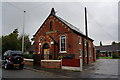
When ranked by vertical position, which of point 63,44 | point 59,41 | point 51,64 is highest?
point 59,41

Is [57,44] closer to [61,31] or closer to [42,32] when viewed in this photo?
[61,31]

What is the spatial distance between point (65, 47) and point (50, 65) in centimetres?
564

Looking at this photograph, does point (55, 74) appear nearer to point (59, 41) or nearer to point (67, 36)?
point (67, 36)

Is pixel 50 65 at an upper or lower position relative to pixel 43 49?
lower

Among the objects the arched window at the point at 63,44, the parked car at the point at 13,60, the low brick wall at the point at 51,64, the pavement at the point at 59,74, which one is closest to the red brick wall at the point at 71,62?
the low brick wall at the point at 51,64

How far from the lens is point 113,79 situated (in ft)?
30.3

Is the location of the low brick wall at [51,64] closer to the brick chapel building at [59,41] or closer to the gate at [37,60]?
the gate at [37,60]

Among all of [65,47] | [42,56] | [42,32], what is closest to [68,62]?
[42,56]

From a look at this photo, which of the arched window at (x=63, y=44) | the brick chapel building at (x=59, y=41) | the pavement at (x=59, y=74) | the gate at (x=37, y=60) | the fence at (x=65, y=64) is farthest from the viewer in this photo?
the arched window at (x=63, y=44)

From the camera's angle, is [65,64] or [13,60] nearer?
[13,60]

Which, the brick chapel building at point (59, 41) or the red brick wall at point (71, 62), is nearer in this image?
the red brick wall at point (71, 62)

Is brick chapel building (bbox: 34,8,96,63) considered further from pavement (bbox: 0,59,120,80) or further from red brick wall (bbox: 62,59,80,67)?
→ pavement (bbox: 0,59,120,80)

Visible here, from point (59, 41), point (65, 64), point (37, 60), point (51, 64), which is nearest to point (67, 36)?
point (59, 41)

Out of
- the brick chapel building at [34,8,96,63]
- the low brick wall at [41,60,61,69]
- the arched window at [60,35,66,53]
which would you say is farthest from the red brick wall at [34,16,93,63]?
the low brick wall at [41,60,61,69]
